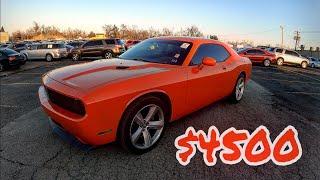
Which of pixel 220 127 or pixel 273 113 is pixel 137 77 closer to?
pixel 220 127

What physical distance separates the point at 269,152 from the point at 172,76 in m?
1.70

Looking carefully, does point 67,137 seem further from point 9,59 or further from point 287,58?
point 287,58

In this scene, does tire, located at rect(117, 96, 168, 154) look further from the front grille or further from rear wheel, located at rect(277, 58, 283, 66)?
rear wheel, located at rect(277, 58, 283, 66)

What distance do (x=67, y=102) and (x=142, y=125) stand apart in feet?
3.21

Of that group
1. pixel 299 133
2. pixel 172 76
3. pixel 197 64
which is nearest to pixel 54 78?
pixel 172 76

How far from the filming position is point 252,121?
524cm

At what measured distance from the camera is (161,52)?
4.81 metres

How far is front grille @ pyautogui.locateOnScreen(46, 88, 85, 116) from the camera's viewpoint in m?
3.19

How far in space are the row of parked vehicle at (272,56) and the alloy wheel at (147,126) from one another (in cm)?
2105

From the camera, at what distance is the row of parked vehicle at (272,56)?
23.7m

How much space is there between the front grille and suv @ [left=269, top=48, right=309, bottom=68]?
25.1m

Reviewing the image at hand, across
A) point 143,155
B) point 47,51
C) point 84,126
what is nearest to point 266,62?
point 47,51

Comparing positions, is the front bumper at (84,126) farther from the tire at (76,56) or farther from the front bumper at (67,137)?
the tire at (76,56)

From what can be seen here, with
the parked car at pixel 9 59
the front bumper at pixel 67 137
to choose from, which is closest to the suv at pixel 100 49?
the parked car at pixel 9 59
